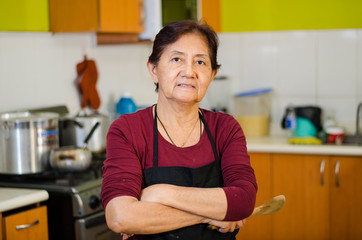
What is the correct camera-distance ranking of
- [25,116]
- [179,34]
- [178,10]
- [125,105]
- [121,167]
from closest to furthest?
[121,167] → [179,34] → [25,116] → [125,105] → [178,10]

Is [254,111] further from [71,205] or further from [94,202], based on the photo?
[71,205]

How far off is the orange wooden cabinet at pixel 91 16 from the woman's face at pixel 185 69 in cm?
148

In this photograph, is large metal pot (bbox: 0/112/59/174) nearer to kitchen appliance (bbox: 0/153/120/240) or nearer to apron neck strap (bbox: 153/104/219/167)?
kitchen appliance (bbox: 0/153/120/240)

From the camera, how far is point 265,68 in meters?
4.06

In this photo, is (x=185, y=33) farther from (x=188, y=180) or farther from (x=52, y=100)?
(x=52, y=100)

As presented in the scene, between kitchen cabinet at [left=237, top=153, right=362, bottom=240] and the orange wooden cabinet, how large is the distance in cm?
120

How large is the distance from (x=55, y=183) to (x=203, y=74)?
1.26m

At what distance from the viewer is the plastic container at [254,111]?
389 centimetres

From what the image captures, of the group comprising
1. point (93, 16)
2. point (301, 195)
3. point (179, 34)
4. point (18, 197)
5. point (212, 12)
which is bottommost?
point (301, 195)

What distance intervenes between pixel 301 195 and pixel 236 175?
1929 millimetres

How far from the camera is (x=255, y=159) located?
351 centimetres

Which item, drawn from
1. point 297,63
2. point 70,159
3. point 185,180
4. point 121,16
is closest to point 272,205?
point 185,180

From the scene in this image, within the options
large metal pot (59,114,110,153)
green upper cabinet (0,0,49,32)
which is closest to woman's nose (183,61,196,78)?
large metal pot (59,114,110,153)

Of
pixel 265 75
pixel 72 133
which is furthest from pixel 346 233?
pixel 72 133
